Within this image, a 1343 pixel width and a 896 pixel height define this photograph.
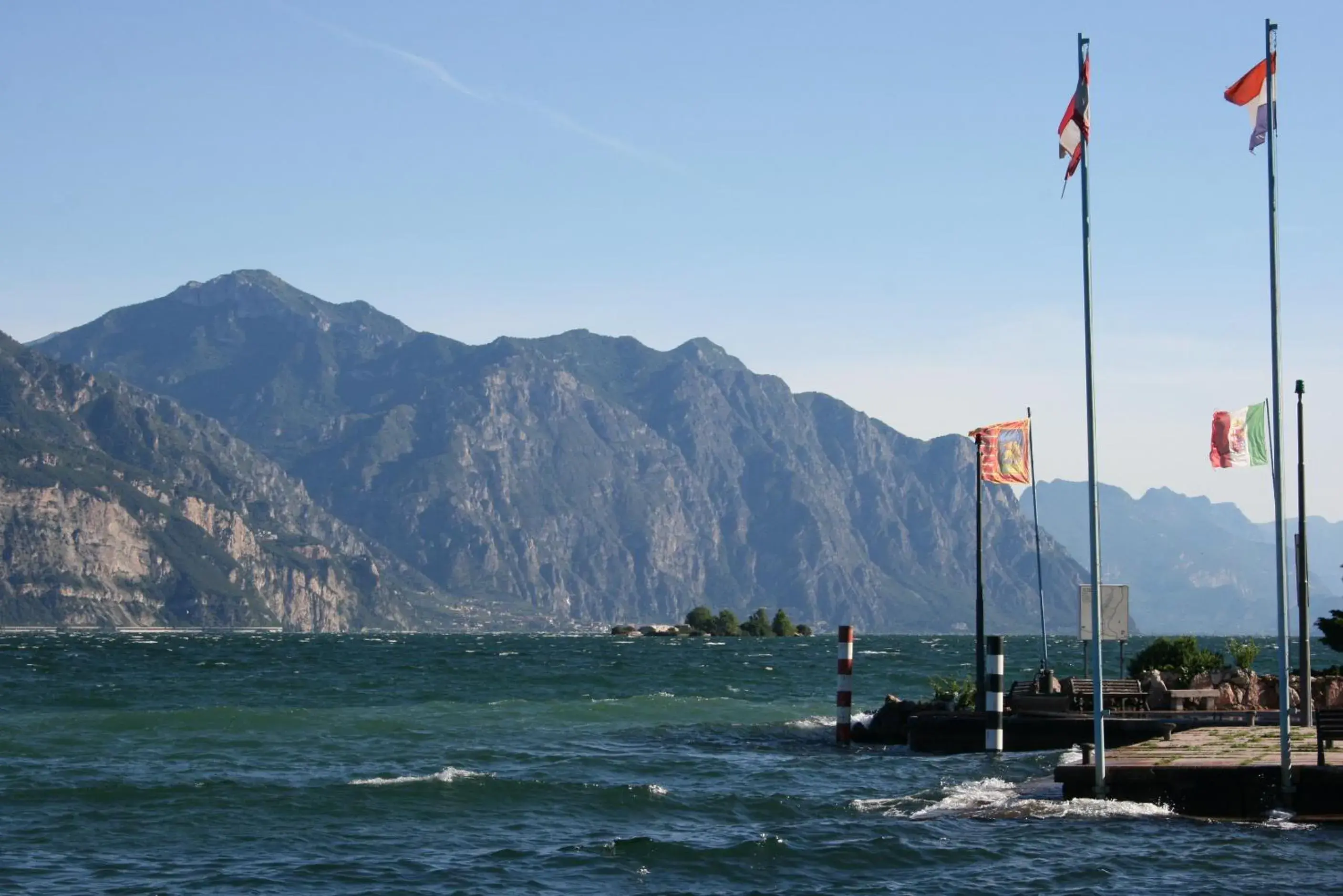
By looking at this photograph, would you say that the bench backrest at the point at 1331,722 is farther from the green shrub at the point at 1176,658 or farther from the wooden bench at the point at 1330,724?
the green shrub at the point at 1176,658

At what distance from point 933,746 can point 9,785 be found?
19706 millimetres

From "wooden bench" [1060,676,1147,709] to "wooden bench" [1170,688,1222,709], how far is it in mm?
645

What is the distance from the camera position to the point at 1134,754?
1192 inches

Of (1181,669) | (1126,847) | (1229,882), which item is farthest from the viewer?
(1181,669)

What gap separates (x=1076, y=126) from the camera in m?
25.8

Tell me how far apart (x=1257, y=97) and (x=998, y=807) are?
11437mm

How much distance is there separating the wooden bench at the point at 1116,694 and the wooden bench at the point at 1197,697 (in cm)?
64

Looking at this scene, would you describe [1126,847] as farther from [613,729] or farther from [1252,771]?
[613,729]

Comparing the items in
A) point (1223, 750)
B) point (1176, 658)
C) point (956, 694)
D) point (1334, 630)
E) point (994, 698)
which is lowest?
point (1223, 750)

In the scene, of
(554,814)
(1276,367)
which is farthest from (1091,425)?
(554,814)

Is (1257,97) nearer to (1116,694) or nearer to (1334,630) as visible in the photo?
(1116,694)

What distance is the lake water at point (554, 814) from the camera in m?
22.3

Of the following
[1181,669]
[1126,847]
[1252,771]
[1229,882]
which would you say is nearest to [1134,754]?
[1252,771]

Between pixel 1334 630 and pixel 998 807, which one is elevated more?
pixel 1334 630
